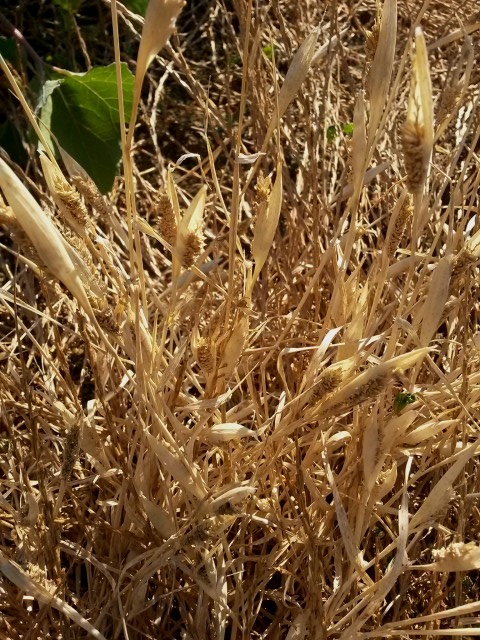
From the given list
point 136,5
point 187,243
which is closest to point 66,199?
point 187,243

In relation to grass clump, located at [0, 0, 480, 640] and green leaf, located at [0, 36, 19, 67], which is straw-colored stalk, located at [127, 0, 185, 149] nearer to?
grass clump, located at [0, 0, 480, 640]

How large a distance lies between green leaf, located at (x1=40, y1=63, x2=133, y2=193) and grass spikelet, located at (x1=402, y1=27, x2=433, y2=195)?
81cm

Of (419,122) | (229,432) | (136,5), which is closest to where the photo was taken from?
(419,122)

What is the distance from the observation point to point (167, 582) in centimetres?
81

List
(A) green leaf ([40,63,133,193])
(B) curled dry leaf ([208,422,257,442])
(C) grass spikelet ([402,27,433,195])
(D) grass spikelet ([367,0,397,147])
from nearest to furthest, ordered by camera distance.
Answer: (C) grass spikelet ([402,27,433,195]) → (D) grass spikelet ([367,0,397,147]) → (B) curled dry leaf ([208,422,257,442]) → (A) green leaf ([40,63,133,193])

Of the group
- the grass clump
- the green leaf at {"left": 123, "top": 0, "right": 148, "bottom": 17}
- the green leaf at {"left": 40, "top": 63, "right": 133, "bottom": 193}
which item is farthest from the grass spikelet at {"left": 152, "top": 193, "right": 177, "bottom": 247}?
the green leaf at {"left": 123, "top": 0, "right": 148, "bottom": 17}

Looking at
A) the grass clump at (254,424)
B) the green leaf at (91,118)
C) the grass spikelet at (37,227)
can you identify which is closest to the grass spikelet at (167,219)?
the grass clump at (254,424)

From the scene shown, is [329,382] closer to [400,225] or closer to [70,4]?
[400,225]

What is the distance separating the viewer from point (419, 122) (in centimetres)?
49

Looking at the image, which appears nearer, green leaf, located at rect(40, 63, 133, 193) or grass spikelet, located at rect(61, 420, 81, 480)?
grass spikelet, located at rect(61, 420, 81, 480)

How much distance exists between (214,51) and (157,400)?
1125 millimetres

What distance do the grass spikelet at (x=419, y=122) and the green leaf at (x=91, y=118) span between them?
2.65ft

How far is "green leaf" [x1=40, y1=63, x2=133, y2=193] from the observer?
1248mm

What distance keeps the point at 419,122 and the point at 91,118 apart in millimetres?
900
